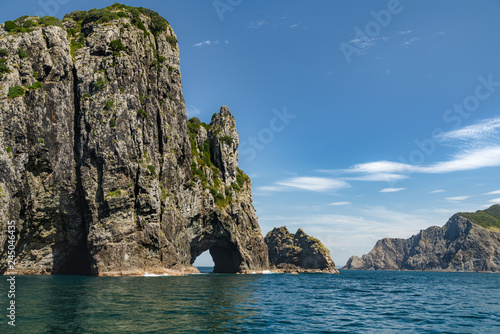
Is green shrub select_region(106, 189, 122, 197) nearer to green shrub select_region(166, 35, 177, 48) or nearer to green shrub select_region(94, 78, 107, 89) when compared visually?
green shrub select_region(94, 78, 107, 89)

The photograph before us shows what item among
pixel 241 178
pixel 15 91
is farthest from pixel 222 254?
pixel 15 91

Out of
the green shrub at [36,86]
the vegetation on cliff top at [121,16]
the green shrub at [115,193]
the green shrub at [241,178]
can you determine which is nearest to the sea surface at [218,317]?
the green shrub at [115,193]

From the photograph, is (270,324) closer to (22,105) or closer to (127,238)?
(127,238)

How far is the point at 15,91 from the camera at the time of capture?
5925cm

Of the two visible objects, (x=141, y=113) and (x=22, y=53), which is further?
(x=141, y=113)

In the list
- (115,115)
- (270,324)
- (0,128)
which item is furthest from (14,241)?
(270,324)

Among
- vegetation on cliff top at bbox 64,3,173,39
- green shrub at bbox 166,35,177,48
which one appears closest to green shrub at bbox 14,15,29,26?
vegetation on cliff top at bbox 64,3,173,39

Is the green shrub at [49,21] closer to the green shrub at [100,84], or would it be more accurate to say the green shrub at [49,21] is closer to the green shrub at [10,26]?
the green shrub at [10,26]

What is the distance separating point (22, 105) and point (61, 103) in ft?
26.7

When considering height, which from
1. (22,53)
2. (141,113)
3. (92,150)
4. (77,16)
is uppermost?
(77,16)

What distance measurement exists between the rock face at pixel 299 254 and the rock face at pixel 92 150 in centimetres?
7046

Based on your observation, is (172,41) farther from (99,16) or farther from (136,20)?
(99,16)

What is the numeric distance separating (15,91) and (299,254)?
123 meters

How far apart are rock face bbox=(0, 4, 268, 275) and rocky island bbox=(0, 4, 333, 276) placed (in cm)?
21
